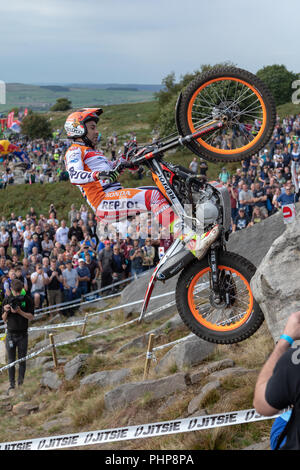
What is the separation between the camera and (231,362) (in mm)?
7438

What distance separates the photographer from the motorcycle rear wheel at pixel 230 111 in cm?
585

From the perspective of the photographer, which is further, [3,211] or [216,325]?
[3,211]

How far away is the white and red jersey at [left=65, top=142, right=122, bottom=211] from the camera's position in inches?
246

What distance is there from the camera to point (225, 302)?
5953 mm

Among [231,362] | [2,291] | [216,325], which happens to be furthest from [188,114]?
[2,291]

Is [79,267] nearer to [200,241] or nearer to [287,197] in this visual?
[287,197]

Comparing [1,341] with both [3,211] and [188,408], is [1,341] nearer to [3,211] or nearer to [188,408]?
[188,408]

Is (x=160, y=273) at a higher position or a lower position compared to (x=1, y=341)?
higher

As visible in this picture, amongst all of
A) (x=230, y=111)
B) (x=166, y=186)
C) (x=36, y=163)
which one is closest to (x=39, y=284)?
(x=166, y=186)

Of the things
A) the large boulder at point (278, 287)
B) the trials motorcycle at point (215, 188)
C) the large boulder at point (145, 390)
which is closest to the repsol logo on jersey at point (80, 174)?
the trials motorcycle at point (215, 188)

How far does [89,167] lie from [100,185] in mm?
246

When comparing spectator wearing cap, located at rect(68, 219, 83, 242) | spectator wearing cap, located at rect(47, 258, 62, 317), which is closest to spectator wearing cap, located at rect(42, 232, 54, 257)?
spectator wearing cap, located at rect(68, 219, 83, 242)
